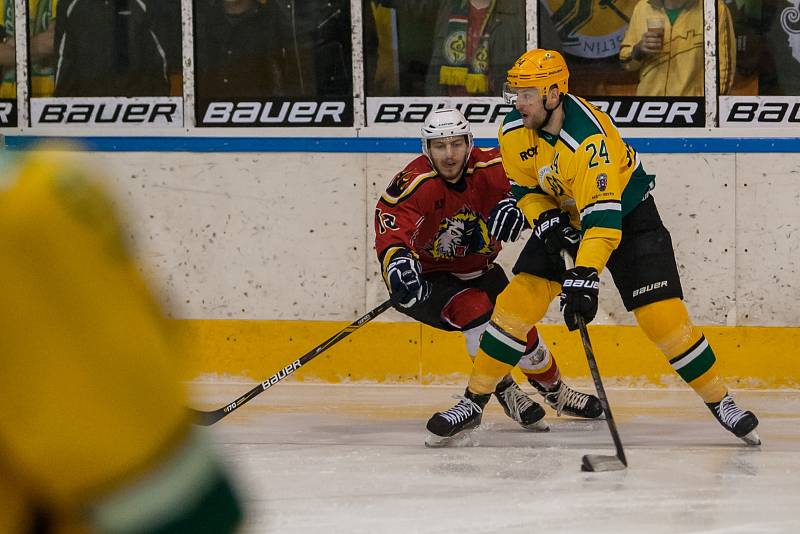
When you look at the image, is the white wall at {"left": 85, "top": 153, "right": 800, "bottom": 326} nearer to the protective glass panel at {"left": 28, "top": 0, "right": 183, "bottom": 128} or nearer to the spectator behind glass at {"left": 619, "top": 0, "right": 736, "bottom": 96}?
the protective glass panel at {"left": 28, "top": 0, "right": 183, "bottom": 128}

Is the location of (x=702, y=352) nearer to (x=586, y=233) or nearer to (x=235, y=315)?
(x=586, y=233)

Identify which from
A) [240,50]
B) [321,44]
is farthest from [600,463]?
[240,50]

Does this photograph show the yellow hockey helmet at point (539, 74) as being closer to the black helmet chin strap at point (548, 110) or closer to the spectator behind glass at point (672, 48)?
the black helmet chin strap at point (548, 110)

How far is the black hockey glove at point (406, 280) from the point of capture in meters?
4.02

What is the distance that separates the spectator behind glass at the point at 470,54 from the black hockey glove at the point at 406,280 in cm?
141

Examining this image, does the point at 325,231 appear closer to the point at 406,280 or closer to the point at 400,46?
the point at 400,46

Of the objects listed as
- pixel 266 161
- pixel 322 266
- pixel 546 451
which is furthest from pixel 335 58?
pixel 546 451

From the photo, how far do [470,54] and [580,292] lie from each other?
1.97 meters

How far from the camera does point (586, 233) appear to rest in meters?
3.63

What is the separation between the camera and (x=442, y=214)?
422 cm

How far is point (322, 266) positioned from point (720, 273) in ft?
5.14

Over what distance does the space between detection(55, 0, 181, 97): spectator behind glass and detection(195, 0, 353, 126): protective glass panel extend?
140 mm

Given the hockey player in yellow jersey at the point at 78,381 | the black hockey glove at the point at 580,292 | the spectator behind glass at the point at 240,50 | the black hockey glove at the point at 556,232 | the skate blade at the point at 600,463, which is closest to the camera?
the hockey player in yellow jersey at the point at 78,381

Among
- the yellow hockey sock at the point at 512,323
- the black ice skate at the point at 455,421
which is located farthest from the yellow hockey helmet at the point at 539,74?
the black ice skate at the point at 455,421
